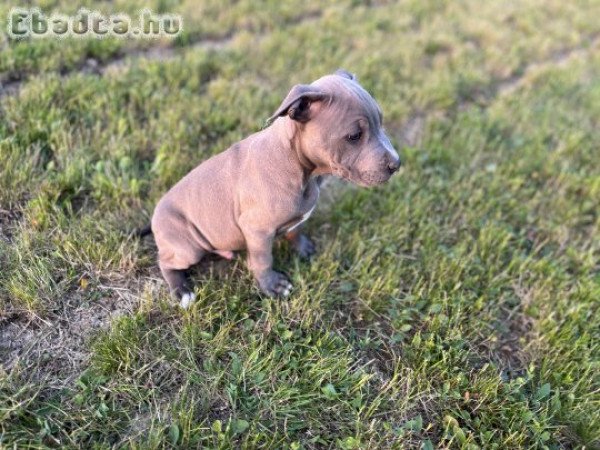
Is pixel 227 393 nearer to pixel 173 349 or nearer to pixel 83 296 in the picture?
pixel 173 349

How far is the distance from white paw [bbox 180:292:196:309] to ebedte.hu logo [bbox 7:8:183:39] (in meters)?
4.20

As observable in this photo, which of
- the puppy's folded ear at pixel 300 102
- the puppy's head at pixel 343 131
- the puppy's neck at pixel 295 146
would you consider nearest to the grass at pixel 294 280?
the puppy's neck at pixel 295 146

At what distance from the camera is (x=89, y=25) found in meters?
6.18

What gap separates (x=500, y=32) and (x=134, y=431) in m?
8.46

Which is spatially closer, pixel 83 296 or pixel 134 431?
pixel 134 431

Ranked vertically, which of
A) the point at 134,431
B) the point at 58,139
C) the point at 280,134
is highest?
the point at 280,134

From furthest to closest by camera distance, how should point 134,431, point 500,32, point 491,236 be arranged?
point 500,32, point 491,236, point 134,431

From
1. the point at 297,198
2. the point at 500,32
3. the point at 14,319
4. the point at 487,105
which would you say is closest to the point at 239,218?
the point at 297,198

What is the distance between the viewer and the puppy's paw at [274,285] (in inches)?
143

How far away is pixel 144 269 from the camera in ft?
12.4

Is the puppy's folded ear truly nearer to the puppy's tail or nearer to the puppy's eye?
the puppy's eye

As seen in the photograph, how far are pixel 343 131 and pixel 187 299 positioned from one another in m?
1.71

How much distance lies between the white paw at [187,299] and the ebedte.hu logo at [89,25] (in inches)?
165


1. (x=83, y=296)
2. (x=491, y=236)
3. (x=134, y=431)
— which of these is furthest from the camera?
(x=491, y=236)
